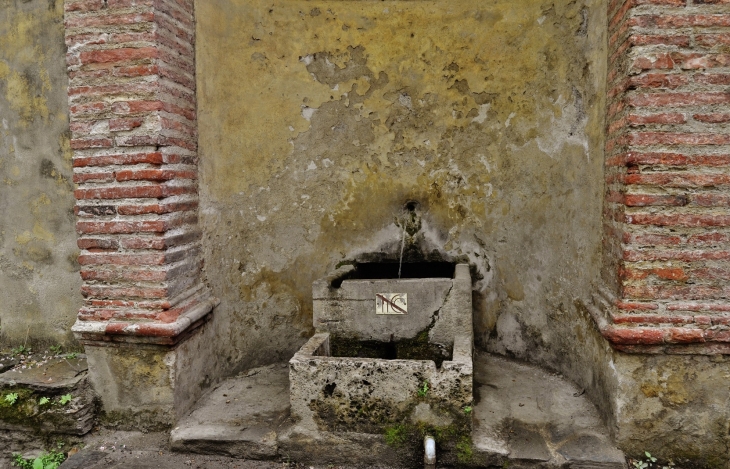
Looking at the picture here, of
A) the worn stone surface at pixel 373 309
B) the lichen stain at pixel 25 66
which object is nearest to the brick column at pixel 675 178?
the worn stone surface at pixel 373 309

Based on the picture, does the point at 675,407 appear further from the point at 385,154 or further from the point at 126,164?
the point at 126,164

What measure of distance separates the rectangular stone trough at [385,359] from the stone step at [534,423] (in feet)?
1.01

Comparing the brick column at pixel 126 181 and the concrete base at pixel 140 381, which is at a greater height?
the brick column at pixel 126 181

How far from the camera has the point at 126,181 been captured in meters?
3.12

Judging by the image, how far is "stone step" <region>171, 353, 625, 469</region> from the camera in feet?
9.18

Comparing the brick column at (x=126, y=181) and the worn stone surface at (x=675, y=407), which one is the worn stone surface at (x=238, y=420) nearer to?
the brick column at (x=126, y=181)

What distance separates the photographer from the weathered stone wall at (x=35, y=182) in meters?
3.73

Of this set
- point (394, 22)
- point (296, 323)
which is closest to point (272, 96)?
point (394, 22)

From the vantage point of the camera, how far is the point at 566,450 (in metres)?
2.86

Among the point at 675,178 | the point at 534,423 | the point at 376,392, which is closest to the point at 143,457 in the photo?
the point at 376,392

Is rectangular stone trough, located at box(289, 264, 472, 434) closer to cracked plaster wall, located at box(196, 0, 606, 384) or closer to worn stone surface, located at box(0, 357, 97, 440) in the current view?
cracked plaster wall, located at box(196, 0, 606, 384)

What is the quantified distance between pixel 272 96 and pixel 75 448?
9.70ft

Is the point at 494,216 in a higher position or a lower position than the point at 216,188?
lower

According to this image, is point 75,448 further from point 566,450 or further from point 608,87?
point 608,87
